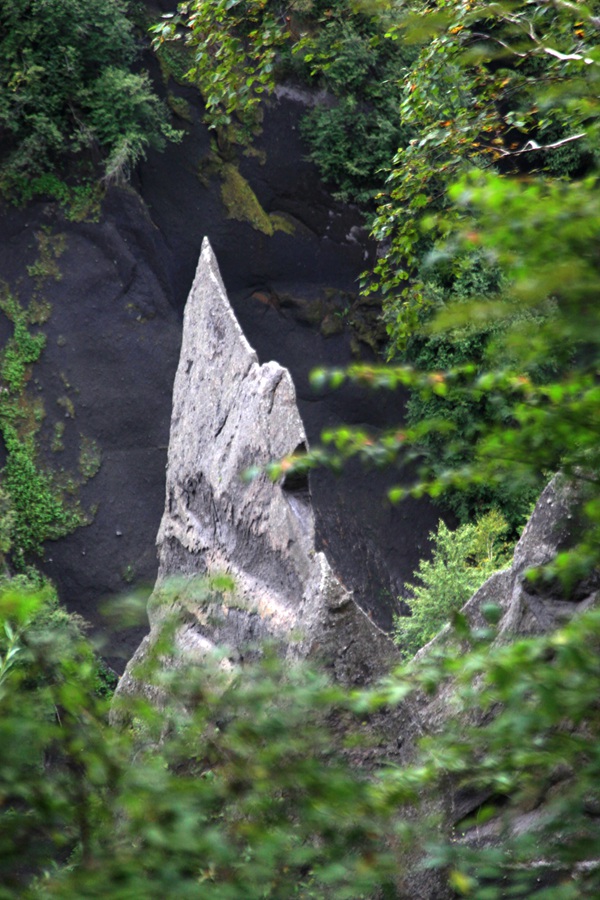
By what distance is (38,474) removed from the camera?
1283cm

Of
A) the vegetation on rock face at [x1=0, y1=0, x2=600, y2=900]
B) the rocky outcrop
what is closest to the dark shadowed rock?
the rocky outcrop

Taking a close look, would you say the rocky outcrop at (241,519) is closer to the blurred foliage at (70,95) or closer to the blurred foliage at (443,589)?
the blurred foliage at (443,589)

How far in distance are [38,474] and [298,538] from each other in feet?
27.6

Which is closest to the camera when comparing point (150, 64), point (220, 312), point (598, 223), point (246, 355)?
point (598, 223)

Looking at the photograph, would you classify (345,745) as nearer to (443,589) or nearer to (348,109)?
(443,589)

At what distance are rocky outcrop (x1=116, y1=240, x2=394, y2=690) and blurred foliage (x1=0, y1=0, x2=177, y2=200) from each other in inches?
290

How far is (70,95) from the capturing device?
44.9ft

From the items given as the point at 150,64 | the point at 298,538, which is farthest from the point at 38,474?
the point at 298,538

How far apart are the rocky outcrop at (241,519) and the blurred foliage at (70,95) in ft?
24.2

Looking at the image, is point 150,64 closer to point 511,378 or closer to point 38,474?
point 38,474

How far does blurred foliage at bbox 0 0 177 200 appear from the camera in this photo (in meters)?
13.0

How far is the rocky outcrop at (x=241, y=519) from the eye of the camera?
4.55 meters

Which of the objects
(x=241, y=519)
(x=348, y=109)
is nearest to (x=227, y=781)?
(x=241, y=519)

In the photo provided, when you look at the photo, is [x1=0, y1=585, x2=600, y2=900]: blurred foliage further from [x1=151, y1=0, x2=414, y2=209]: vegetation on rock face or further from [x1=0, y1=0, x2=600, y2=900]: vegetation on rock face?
[x1=151, y1=0, x2=414, y2=209]: vegetation on rock face
